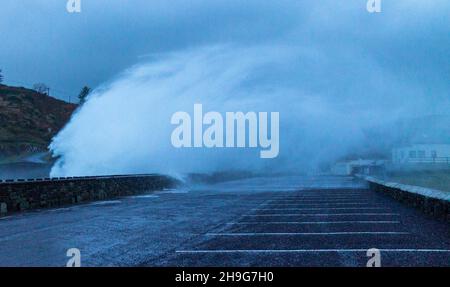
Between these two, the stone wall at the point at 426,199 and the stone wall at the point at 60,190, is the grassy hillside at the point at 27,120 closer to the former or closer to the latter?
the stone wall at the point at 60,190

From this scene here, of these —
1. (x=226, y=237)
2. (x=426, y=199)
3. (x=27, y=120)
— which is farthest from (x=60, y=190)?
(x=27, y=120)

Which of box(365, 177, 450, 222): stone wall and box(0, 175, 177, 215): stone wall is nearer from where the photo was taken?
box(365, 177, 450, 222): stone wall

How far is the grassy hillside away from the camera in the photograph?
87.1m

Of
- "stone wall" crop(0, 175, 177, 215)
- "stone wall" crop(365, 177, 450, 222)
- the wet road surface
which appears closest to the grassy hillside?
"stone wall" crop(0, 175, 177, 215)

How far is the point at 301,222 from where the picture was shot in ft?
44.9

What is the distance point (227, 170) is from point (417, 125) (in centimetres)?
4910

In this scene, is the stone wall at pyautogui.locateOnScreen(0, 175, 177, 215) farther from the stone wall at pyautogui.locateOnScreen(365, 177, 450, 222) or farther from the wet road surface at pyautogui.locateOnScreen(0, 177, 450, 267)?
the stone wall at pyautogui.locateOnScreen(365, 177, 450, 222)

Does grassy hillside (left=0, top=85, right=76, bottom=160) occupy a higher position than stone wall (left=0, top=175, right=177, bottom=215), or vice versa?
grassy hillside (left=0, top=85, right=76, bottom=160)

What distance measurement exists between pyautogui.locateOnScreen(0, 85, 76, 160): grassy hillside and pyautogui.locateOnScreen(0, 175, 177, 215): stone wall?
5705cm

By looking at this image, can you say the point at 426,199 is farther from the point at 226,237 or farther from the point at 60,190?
the point at 60,190

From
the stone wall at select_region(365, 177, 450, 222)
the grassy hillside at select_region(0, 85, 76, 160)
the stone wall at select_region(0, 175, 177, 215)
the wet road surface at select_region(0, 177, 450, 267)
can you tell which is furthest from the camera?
the grassy hillside at select_region(0, 85, 76, 160)

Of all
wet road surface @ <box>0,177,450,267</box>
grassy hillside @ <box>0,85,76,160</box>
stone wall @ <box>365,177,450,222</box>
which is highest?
grassy hillside @ <box>0,85,76,160</box>

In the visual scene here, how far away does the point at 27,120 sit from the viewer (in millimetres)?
107312
